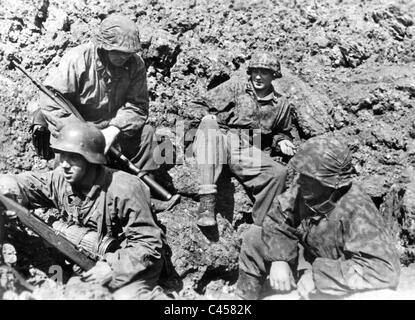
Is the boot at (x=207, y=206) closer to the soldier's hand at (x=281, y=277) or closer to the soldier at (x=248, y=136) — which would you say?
the soldier at (x=248, y=136)

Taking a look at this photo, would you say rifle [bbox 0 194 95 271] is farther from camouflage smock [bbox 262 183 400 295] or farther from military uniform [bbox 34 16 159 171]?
camouflage smock [bbox 262 183 400 295]

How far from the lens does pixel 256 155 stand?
8992mm

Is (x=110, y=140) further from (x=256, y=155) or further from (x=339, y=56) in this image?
(x=339, y=56)

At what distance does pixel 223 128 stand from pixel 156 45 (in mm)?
1858

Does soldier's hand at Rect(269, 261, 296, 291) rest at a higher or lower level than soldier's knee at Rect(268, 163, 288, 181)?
lower

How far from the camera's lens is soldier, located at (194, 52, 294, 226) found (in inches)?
346

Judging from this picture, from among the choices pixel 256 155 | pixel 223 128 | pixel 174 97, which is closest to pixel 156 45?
pixel 174 97

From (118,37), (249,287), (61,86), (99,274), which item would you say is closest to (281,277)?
(249,287)

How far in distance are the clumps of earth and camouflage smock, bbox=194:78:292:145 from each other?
1.27 ft

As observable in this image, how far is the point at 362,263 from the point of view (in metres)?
7.18

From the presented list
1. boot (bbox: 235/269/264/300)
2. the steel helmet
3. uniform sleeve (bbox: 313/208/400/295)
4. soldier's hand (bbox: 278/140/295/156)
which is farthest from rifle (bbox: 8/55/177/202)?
uniform sleeve (bbox: 313/208/400/295)

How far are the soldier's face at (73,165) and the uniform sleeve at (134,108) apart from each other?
116cm

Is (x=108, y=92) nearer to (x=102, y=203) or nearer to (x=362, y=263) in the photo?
(x=102, y=203)

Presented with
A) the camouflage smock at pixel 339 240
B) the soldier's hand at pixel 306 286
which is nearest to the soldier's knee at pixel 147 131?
the camouflage smock at pixel 339 240
